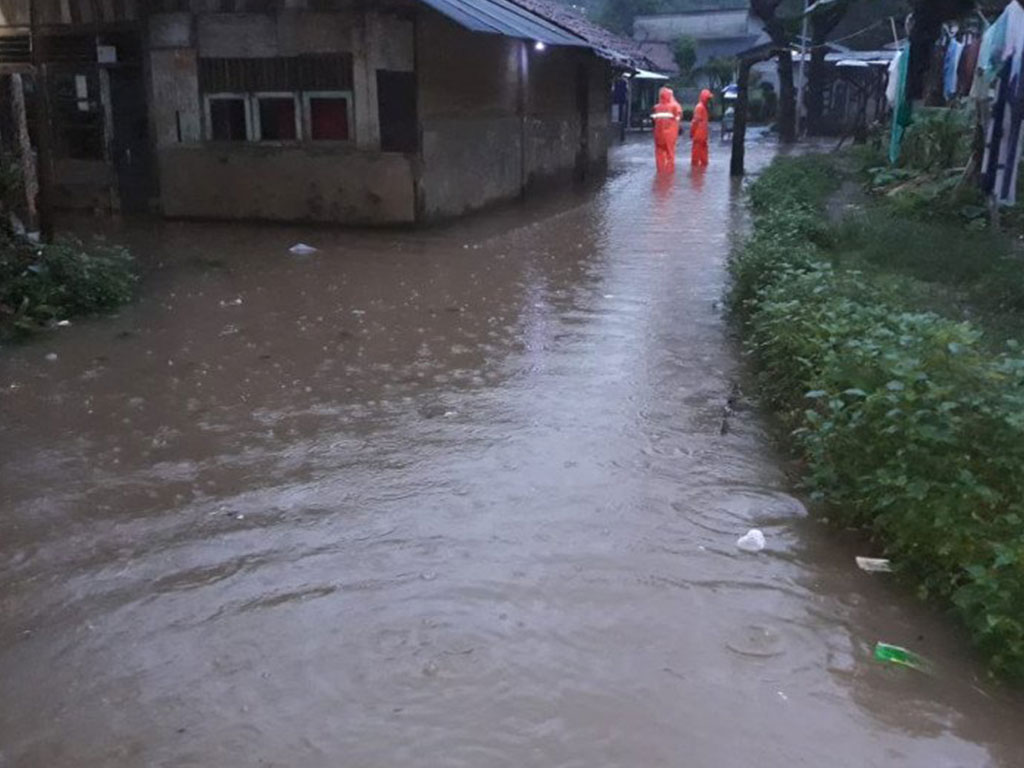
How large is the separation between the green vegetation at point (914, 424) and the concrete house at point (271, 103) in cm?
642

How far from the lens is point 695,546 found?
15.0 feet

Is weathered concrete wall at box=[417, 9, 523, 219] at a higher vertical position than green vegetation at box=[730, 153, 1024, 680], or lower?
higher

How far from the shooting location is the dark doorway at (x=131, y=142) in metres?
14.0

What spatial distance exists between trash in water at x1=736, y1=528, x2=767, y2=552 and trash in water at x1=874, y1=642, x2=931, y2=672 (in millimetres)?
861

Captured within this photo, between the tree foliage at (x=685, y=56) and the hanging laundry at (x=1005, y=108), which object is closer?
the hanging laundry at (x=1005, y=108)

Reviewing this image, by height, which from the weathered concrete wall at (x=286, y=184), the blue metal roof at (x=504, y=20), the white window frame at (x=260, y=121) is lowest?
the weathered concrete wall at (x=286, y=184)

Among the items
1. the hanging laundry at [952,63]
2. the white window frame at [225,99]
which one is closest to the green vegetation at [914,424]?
the white window frame at [225,99]

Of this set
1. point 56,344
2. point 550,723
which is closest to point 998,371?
point 550,723

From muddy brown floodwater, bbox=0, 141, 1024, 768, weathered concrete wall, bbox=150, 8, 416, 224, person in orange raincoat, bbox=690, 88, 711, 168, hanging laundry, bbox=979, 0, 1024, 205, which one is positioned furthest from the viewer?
person in orange raincoat, bbox=690, 88, 711, 168

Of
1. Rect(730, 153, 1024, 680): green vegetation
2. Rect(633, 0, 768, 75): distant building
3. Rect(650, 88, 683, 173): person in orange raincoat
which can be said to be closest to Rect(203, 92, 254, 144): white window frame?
Rect(730, 153, 1024, 680): green vegetation

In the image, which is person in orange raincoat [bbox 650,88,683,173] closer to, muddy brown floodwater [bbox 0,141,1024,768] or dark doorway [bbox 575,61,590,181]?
dark doorway [bbox 575,61,590,181]

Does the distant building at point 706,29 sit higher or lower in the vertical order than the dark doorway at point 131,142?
higher

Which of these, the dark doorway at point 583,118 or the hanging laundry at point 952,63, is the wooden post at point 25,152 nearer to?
the hanging laundry at point 952,63

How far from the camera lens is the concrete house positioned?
12.6 meters
